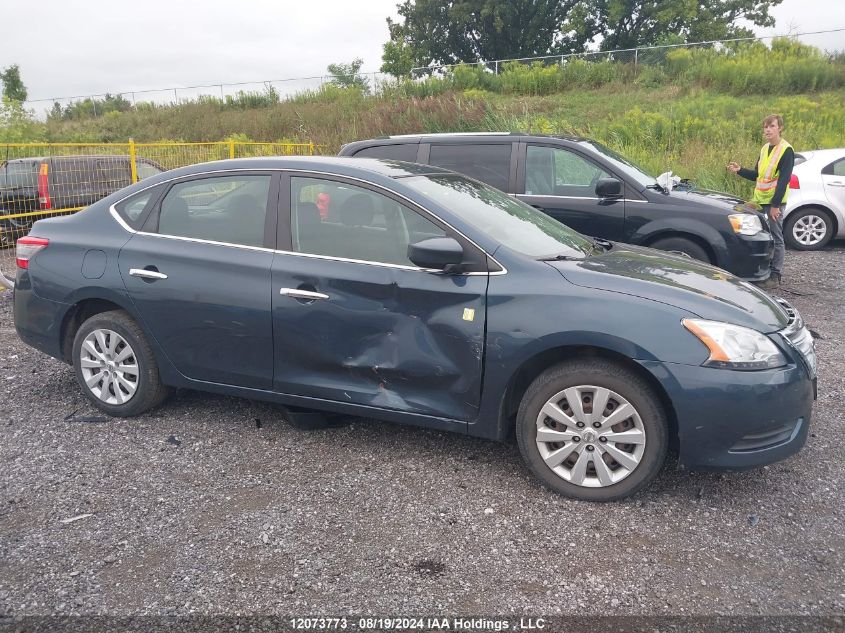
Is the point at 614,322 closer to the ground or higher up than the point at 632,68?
closer to the ground

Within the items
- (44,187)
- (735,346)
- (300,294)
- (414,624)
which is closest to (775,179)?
(735,346)

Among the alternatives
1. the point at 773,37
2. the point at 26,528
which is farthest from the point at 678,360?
the point at 773,37

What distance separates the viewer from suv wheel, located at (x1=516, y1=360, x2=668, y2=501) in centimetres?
330

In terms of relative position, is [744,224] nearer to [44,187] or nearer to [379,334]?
[379,334]

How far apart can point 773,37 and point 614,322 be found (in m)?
23.7

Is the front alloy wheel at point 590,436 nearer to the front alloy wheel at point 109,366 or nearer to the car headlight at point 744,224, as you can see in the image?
the front alloy wheel at point 109,366

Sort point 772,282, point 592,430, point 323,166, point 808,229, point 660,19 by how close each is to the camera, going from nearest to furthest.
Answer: point 592,430, point 323,166, point 772,282, point 808,229, point 660,19

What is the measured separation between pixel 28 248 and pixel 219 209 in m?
1.41

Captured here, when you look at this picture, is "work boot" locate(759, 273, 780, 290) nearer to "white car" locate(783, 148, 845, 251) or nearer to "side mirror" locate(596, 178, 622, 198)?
"side mirror" locate(596, 178, 622, 198)

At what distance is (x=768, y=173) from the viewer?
8297 mm

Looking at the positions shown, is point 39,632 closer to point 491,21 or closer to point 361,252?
point 361,252

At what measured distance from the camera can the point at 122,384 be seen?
176 inches

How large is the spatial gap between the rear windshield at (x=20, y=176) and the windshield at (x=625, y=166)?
349 inches

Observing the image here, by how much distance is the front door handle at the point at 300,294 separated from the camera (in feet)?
12.6
